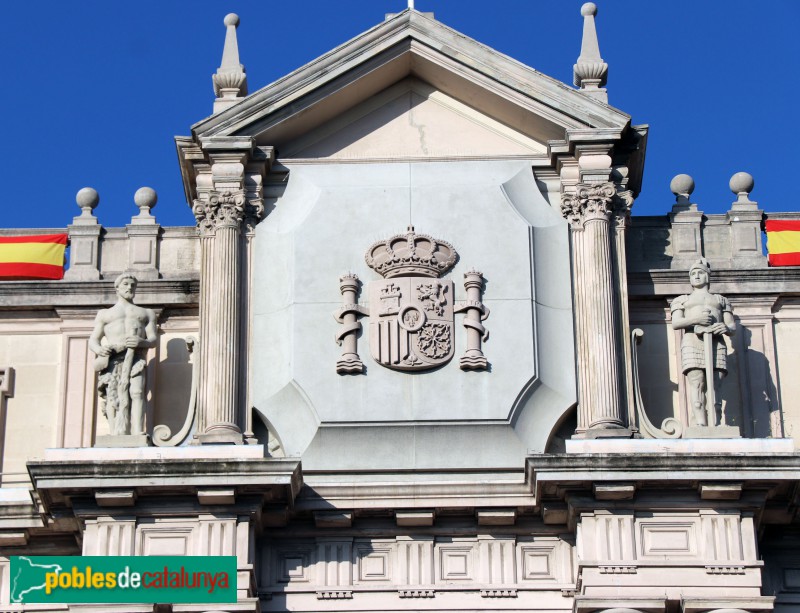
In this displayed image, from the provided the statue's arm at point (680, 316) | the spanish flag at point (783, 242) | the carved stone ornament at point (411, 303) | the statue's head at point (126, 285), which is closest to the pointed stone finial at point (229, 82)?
the statue's head at point (126, 285)

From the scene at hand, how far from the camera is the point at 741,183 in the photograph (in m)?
34.1

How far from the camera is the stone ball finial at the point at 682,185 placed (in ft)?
111

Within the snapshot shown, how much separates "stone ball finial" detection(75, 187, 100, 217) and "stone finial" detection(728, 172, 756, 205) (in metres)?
9.28

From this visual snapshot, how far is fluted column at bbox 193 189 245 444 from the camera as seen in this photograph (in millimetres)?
30984

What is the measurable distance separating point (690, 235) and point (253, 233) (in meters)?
6.27

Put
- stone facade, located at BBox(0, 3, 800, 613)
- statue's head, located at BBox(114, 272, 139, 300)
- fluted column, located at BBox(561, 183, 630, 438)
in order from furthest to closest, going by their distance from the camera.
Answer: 1. statue's head, located at BBox(114, 272, 139, 300)
2. fluted column, located at BBox(561, 183, 630, 438)
3. stone facade, located at BBox(0, 3, 800, 613)

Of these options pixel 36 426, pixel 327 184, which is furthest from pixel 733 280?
pixel 36 426

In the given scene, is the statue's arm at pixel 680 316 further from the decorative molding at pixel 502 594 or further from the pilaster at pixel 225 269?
the pilaster at pixel 225 269

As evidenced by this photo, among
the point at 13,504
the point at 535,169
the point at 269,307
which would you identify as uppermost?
the point at 535,169

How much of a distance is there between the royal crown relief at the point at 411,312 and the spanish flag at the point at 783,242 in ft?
15.1

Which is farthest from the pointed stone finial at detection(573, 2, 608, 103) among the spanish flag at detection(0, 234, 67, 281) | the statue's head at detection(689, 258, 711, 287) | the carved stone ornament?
the spanish flag at detection(0, 234, 67, 281)

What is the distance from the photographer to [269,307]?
1262 inches

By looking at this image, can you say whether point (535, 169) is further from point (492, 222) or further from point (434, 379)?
point (434, 379)

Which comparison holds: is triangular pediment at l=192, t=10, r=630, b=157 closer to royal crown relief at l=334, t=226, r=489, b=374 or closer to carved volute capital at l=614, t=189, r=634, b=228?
carved volute capital at l=614, t=189, r=634, b=228
